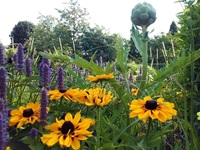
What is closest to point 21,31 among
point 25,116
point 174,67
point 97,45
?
point 97,45

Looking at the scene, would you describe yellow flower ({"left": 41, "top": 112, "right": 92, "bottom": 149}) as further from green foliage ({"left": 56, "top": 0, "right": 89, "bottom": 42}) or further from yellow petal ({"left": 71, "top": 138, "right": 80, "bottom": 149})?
green foliage ({"left": 56, "top": 0, "right": 89, "bottom": 42})

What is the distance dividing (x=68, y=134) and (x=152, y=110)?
0.28 m

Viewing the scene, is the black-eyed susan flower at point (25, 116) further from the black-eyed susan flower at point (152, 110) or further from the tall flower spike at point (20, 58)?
the tall flower spike at point (20, 58)

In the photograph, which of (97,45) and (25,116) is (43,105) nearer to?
(25,116)

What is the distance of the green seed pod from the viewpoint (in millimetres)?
1597

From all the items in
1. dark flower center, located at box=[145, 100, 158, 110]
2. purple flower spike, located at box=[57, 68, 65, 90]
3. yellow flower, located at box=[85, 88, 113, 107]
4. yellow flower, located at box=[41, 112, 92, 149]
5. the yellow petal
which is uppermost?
purple flower spike, located at box=[57, 68, 65, 90]

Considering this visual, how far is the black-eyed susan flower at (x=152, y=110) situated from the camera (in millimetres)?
1118

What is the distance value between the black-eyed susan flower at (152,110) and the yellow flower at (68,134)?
165mm

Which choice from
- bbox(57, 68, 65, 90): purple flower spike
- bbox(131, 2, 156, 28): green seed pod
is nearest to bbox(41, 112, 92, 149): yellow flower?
bbox(57, 68, 65, 90): purple flower spike

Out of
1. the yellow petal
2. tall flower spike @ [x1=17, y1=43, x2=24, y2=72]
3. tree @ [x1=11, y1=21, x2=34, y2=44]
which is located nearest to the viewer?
the yellow petal

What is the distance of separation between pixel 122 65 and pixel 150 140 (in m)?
0.36

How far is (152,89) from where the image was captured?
163cm

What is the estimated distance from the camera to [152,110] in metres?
1.15

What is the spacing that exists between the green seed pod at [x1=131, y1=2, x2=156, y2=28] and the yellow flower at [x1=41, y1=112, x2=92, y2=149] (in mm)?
677
